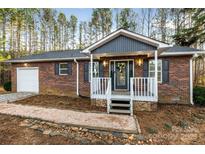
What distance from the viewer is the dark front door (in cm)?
927

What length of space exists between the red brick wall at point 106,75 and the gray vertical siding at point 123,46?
197cm

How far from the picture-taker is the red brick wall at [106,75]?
27.4 feet

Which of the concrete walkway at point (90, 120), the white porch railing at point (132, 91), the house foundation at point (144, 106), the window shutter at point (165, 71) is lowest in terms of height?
the concrete walkway at point (90, 120)

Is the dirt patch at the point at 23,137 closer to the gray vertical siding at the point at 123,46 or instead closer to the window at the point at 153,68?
the gray vertical siding at the point at 123,46

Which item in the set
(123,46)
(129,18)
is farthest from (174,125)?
(129,18)

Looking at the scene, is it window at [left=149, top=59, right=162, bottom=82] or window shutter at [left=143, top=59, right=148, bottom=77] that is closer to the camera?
window at [left=149, top=59, right=162, bottom=82]

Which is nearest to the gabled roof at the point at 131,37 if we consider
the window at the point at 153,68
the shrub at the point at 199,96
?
the window at the point at 153,68

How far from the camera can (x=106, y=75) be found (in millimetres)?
9617

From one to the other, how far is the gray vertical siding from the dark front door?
2.09 m

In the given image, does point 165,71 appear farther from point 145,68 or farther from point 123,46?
point 123,46

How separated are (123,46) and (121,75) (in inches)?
102

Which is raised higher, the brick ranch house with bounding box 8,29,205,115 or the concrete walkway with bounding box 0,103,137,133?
the brick ranch house with bounding box 8,29,205,115

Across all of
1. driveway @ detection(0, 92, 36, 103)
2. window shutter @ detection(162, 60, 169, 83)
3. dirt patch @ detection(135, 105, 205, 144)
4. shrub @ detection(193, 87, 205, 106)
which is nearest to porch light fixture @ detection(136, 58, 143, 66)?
window shutter @ detection(162, 60, 169, 83)

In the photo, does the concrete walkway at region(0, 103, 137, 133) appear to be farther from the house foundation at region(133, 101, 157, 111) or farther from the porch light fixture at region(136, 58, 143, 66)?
the porch light fixture at region(136, 58, 143, 66)
